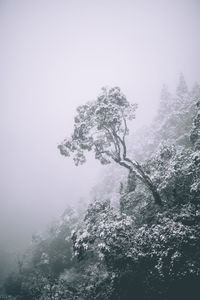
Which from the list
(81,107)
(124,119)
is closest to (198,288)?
(124,119)

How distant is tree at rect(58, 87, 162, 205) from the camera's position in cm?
1742

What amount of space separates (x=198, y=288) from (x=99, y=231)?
6708mm

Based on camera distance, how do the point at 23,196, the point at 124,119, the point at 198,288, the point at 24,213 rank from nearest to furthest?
the point at 198,288 → the point at 124,119 → the point at 24,213 → the point at 23,196

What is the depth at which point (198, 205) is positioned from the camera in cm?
1511

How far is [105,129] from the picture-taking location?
18.7 meters

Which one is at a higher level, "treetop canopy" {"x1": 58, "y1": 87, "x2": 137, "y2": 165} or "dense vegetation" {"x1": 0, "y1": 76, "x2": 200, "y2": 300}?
"treetop canopy" {"x1": 58, "y1": 87, "x2": 137, "y2": 165}

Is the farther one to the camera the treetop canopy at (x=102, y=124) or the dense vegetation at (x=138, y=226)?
the treetop canopy at (x=102, y=124)

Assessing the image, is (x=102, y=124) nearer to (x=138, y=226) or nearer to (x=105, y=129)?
(x=105, y=129)

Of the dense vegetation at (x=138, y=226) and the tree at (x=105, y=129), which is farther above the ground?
the tree at (x=105, y=129)

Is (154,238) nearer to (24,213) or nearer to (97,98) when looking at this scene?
(97,98)

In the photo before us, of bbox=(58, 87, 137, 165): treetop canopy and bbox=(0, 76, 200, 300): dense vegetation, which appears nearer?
bbox=(0, 76, 200, 300): dense vegetation

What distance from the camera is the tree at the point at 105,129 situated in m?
17.4

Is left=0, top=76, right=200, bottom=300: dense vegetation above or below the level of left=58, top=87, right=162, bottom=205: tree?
below

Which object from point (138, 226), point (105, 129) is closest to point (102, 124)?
point (105, 129)
